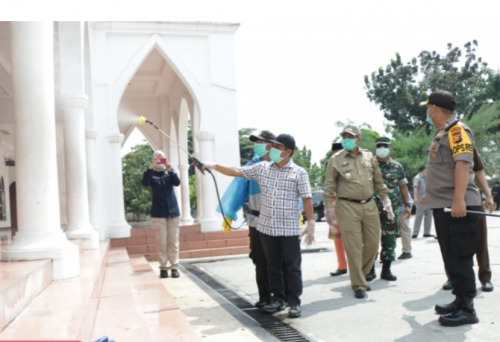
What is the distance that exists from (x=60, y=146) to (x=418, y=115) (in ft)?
93.5

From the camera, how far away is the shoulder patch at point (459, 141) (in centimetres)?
392

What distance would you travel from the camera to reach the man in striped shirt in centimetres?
459

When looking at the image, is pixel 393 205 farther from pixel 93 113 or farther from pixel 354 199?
pixel 93 113

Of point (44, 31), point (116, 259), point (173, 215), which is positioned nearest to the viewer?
point (44, 31)

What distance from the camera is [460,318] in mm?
3910

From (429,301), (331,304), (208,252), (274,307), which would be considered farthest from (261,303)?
(208,252)

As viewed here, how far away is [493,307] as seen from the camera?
4410 millimetres

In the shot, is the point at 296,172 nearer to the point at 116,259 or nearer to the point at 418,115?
the point at 116,259

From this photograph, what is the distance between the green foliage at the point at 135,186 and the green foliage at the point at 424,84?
1896 cm

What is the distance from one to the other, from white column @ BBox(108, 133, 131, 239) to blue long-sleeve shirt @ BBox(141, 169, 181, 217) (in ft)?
13.8

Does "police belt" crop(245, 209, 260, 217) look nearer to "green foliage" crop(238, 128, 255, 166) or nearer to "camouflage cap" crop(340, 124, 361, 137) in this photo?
"camouflage cap" crop(340, 124, 361, 137)

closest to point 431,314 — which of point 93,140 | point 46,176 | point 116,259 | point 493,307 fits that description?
point 493,307

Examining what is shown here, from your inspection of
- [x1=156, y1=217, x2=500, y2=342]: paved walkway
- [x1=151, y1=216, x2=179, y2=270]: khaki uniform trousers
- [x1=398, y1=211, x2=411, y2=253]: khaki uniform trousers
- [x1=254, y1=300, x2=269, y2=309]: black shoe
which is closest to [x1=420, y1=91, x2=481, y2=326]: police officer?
[x1=156, y1=217, x2=500, y2=342]: paved walkway

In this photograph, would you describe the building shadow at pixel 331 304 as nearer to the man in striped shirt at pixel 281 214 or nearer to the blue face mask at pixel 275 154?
the man in striped shirt at pixel 281 214
